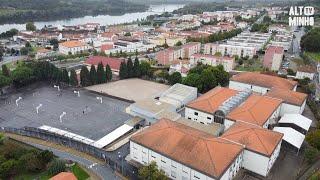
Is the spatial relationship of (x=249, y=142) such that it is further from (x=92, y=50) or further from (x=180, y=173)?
(x=92, y=50)

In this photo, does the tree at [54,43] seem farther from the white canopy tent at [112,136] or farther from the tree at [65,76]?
the white canopy tent at [112,136]

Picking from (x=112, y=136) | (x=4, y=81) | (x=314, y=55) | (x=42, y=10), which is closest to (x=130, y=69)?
(x=4, y=81)

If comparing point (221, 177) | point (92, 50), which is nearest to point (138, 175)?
point (221, 177)

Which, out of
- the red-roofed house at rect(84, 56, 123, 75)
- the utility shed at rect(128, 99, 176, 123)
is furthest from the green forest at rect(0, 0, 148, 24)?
the utility shed at rect(128, 99, 176, 123)

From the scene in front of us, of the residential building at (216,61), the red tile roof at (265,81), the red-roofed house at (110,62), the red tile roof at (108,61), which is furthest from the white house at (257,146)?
the red tile roof at (108,61)

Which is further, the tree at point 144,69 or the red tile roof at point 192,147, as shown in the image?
the tree at point 144,69

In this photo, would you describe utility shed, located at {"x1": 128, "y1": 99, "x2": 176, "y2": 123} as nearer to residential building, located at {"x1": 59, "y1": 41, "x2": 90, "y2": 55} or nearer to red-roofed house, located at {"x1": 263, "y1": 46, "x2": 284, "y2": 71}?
red-roofed house, located at {"x1": 263, "y1": 46, "x2": 284, "y2": 71}
